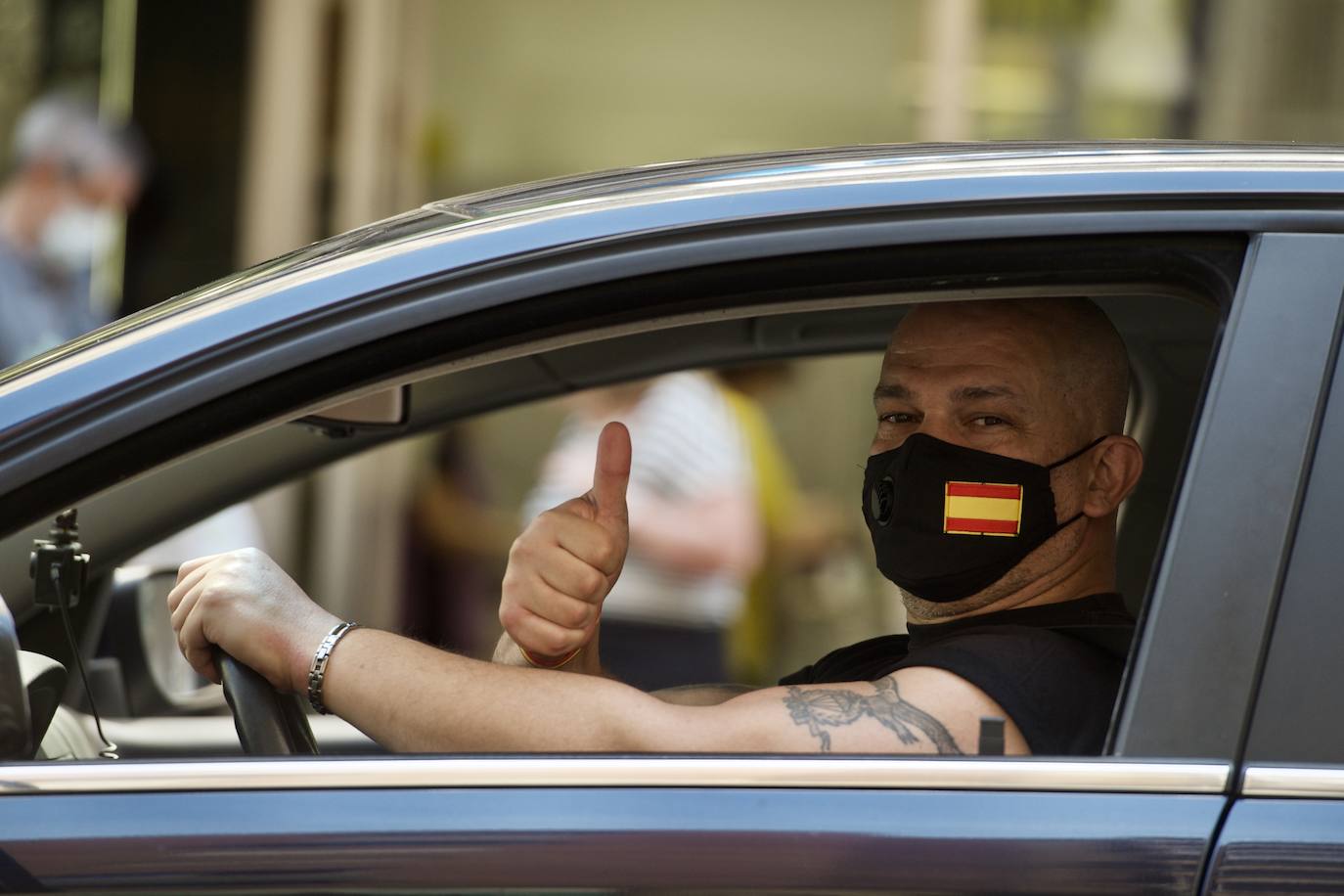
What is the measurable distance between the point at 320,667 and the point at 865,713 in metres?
0.58

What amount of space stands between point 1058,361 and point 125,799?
3.74 ft

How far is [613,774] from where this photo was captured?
1411mm

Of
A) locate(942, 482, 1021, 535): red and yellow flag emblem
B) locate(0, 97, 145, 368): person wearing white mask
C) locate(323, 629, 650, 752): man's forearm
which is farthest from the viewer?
locate(0, 97, 145, 368): person wearing white mask

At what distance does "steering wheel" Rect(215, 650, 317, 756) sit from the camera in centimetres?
169

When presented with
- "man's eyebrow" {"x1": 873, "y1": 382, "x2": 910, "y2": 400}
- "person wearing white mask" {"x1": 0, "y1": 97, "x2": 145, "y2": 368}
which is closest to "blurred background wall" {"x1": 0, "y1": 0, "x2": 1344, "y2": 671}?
Answer: "person wearing white mask" {"x1": 0, "y1": 97, "x2": 145, "y2": 368}

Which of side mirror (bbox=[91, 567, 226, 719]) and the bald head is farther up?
the bald head

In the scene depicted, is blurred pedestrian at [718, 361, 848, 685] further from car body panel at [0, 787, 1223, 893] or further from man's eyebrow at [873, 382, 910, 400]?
car body panel at [0, 787, 1223, 893]

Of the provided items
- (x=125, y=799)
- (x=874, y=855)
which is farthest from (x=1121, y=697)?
(x=125, y=799)

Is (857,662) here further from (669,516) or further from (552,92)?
(552,92)

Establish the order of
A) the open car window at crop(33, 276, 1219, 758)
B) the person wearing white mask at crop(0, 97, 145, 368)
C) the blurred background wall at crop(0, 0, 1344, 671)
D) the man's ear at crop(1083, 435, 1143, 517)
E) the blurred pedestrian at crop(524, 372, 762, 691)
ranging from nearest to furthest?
the man's ear at crop(1083, 435, 1143, 517) < the open car window at crop(33, 276, 1219, 758) < the blurred pedestrian at crop(524, 372, 762, 691) < the person wearing white mask at crop(0, 97, 145, 368) < the blurred background wall at crop(0, 0, 1344, 671)

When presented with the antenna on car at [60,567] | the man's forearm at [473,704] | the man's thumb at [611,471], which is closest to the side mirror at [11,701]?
the man's forearm at [473,704]

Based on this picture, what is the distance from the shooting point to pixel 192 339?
1462mm

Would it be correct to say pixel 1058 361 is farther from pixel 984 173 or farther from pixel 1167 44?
pixel 1167 44

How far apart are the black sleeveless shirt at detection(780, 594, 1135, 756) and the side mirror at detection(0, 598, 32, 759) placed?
2.85ft
